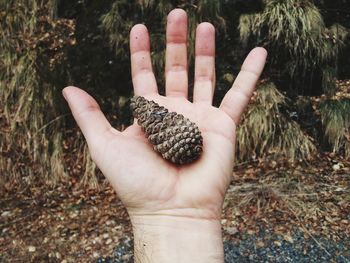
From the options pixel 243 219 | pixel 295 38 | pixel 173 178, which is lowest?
pixel 243 219

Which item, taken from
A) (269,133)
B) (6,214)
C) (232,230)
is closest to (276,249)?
(232,230)

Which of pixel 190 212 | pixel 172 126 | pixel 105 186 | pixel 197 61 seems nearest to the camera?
pixel 190 212

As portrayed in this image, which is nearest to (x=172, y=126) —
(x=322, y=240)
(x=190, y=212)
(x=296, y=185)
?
(x=190, y=212)

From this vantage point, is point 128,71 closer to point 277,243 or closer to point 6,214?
point 6,214

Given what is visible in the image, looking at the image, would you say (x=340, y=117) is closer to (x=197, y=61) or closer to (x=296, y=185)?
(x=296, y=185)

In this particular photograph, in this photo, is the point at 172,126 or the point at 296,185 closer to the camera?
the point at 172,126

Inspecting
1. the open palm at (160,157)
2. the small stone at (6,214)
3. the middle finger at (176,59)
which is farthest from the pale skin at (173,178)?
the small stone at (6,214)

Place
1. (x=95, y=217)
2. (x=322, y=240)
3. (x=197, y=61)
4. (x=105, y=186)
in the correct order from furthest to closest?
(x=105, y=186), (x=95, y=217), (x=322, y=240), (x=197, y=61)
